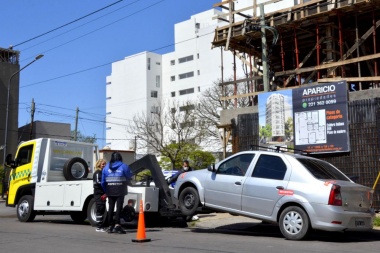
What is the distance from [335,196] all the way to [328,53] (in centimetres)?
1077

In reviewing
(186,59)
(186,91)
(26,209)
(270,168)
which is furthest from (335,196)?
(186,59)

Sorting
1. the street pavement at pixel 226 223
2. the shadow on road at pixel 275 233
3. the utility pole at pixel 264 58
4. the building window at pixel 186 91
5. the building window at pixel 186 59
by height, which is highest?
the building window at pixel 186 59

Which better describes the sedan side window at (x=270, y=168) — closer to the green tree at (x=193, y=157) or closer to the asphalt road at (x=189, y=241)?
the asphalt road at (x=189, y=241)

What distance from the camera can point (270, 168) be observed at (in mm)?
9922

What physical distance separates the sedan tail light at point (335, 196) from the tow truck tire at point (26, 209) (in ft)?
28.4

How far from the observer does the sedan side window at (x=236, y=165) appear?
1026 cm

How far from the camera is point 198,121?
4769 centimetres

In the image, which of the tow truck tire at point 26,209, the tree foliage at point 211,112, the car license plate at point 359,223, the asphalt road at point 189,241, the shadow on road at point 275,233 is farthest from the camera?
the tree foliage at point 211,112

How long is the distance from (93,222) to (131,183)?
1416 millimetres

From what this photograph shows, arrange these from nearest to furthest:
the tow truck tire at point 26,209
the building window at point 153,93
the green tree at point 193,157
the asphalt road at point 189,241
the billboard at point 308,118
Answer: the asphalt road at point 189,241
the tow truck tire at point 26,209
the billboard at point 308,118
the green tree at point 193,157
the building window at point 153,93

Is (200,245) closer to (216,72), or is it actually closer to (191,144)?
(191,144)

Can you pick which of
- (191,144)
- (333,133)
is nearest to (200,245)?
(333,133)

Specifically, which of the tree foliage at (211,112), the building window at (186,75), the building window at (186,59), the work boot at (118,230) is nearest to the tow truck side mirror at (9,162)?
the work boot at (118,230)

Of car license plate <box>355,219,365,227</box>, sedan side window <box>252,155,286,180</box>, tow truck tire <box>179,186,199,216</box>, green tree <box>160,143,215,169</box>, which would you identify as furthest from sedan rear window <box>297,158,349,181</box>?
green tree <box>160,143,215,169</box>
